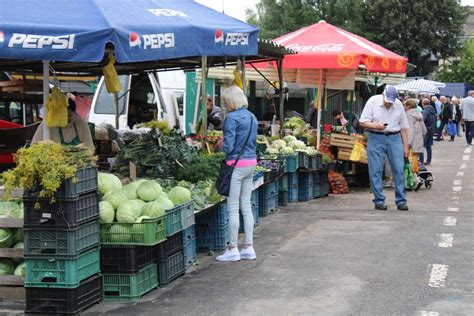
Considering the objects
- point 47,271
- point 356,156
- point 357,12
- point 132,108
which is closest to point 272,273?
point 47,271

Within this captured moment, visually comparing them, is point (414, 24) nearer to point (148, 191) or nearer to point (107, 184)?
point (148, 191)

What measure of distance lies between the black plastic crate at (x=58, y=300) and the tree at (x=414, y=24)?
46762mm

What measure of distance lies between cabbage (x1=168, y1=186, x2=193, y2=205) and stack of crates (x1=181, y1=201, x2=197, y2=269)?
9cm

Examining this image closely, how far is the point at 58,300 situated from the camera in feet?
20.5

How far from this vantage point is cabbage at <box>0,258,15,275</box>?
671cm

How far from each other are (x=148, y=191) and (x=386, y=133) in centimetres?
555

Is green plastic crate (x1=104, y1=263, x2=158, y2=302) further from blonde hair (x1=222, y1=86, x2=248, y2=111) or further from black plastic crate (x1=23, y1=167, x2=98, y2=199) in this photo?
blonde hair (x1=222, y1=86, x2=248, y2=111)

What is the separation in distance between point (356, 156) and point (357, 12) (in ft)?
126

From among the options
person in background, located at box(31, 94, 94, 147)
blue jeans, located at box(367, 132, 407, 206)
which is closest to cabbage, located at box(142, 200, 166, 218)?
person in background, located at box(31, 94, 94, 147)

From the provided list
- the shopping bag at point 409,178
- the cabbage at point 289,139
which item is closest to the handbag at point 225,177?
the cabbage at point 289,139

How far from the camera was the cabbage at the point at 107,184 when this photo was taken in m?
7.28

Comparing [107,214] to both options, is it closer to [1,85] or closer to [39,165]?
[39,165]

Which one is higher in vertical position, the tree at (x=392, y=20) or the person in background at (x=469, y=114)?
the tree at (x=392, y=20)

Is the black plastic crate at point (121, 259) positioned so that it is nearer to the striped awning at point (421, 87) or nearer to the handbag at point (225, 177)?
the handbag at point (225, 177)
